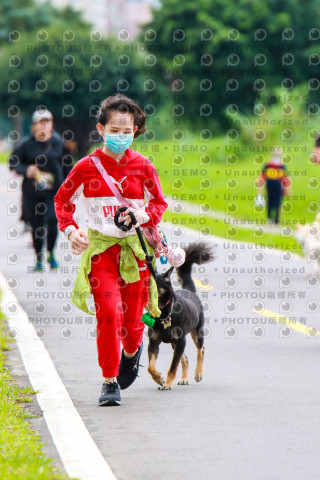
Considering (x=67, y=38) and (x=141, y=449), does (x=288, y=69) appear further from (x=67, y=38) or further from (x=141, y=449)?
(x=141, y=449)

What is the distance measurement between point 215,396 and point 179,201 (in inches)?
1178

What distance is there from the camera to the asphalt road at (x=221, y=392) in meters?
6.25

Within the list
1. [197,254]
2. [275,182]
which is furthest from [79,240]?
[275,182]

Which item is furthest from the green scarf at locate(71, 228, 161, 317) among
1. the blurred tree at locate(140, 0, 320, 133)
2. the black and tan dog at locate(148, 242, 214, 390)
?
the blurred tree at locate(140, 0, 320, 133)

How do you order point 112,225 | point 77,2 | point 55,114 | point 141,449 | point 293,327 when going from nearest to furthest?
point 141,449 < point 112,225 < point 293,327 < point 55,114 < point 77,2

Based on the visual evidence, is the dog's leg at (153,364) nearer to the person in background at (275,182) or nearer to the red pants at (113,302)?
the red pants at (113,302)

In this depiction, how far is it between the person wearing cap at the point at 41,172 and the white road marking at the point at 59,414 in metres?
5.29

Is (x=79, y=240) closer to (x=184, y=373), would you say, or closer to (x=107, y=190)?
(x=107, y=190)

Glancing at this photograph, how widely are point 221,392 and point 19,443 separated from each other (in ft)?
7.23

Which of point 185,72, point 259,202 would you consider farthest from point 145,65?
point 259,202

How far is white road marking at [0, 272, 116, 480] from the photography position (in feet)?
19.8

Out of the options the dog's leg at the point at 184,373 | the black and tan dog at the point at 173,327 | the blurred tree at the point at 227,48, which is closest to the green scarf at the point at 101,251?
the black and tan dog at the point at 173,327

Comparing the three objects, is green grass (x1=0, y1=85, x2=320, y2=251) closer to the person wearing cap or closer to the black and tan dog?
the person wearing cap

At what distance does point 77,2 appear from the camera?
184375 mm
